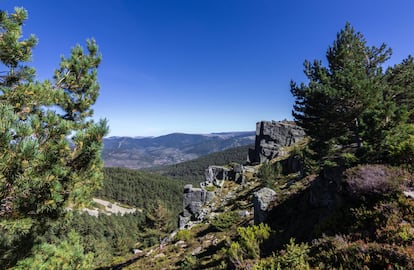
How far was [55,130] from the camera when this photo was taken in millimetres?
4656

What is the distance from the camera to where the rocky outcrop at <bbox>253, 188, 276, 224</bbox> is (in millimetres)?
14312

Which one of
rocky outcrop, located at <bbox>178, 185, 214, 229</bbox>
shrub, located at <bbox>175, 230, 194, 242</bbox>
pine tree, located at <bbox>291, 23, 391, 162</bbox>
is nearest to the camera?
pine tree, located at <bbox>291, 23, 391, 162</bbox>

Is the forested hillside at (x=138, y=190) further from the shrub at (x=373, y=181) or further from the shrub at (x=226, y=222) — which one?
the shrub at (x=373, y=181)

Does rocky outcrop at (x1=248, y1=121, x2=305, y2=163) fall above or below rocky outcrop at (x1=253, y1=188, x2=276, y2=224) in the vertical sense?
above

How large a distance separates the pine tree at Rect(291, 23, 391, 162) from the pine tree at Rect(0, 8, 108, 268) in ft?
41.4

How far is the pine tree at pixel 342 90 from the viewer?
38.6 feet

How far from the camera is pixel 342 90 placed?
463 inches

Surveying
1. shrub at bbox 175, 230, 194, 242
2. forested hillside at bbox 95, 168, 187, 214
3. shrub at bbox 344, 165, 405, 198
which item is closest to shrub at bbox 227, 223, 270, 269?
shrub at bbox 344, 165, 405, 198

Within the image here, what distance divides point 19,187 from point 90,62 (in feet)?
15.4

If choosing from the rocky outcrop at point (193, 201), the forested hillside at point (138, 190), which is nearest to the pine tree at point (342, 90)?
the rocky outcrop at point (193, 201)

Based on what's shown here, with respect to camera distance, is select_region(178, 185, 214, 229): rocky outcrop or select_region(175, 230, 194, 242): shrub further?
select_region(178, 185, 214, 229): rocky outcrop

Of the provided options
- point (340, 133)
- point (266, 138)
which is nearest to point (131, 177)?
point (266, 138)

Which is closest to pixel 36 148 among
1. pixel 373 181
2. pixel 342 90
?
pixel 373 181

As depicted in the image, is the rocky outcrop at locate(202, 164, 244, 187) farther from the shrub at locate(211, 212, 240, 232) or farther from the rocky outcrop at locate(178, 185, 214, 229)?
the shrub at locate(211, 212, 240, 232)
